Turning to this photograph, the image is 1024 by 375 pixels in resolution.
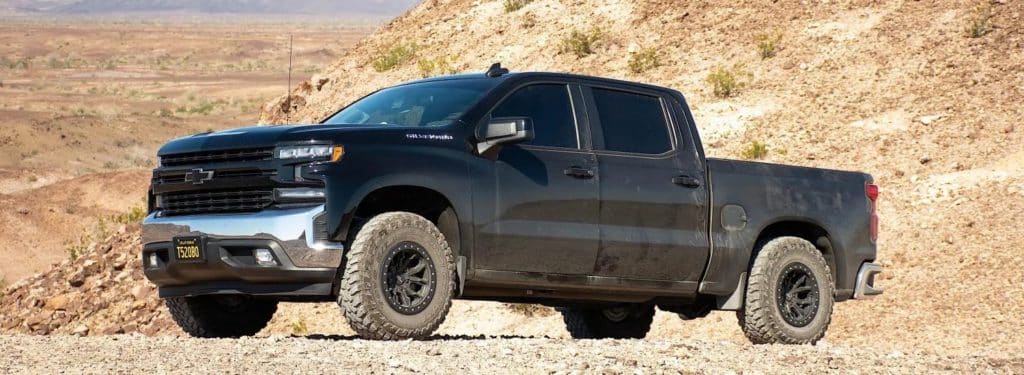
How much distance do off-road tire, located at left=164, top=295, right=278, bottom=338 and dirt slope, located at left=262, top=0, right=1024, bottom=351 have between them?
8.17m

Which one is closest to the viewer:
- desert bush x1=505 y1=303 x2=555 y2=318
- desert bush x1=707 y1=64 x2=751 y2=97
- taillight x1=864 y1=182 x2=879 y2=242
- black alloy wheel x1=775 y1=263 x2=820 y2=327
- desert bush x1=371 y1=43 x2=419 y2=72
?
black alloy wheel x1=775 y1=263 x2=820 y2=327

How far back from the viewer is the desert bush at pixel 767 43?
25.0 m

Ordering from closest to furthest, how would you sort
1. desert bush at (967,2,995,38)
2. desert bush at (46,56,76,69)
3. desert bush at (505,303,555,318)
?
desert bush at (505,303,555,318)
desert bush at (967,2,995,38)
desert bush at (46,56,76,69)

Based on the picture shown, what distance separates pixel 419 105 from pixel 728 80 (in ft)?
48.2

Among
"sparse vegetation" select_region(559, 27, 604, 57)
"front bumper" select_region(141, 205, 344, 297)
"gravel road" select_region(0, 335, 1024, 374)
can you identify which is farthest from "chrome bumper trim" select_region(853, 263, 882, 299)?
"sparse vegetation" select_region(559, 27, 604, 57)

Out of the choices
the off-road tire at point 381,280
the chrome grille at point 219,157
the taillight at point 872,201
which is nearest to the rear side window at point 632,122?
the off-road tire at point 381,280

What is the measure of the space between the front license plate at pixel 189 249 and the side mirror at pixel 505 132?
1760 mm

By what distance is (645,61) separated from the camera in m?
25.3

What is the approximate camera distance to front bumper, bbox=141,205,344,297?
28.3ft

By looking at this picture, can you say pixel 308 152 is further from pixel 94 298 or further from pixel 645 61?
pixel 645 61

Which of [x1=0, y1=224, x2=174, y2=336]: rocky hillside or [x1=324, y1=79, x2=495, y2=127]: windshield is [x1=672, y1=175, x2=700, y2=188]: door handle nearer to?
[x1=324, y1=79, x2=495, y2=127]: windshield

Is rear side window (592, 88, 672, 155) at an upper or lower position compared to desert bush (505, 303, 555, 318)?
upper

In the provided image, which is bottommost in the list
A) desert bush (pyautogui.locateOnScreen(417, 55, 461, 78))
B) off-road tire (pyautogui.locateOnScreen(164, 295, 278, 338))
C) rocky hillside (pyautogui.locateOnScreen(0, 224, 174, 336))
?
rocky hillside (pyautogui.locateOnScreen(0, 224, 174, 336))

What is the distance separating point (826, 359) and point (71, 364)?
4.30 metres
